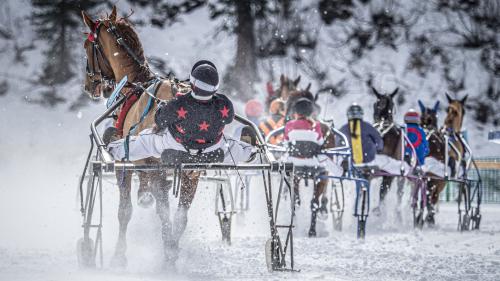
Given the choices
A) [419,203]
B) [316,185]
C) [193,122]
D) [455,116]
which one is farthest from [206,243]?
[455,116]

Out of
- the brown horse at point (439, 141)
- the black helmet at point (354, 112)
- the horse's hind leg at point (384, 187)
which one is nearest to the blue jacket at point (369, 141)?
the black helmet at point (354, 112)

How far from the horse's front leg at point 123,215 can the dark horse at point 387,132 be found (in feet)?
20.3

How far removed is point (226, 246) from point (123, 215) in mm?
1971

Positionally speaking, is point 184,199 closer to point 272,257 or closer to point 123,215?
point 123,215

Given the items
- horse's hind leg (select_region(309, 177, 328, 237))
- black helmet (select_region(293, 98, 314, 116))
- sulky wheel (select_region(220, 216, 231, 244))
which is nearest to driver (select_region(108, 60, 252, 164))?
sulky wheel (select_region(220, 216, 231, 244))

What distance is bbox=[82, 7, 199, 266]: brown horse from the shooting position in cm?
713

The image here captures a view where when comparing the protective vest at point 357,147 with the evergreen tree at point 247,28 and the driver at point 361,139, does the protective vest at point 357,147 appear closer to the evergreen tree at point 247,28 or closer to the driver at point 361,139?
the driver at point 361,139

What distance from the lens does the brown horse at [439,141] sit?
14078mm

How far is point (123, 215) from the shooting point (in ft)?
25.0

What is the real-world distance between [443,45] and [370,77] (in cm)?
398

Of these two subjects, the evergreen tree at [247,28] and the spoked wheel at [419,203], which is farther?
the evergreen tree at [247,28]

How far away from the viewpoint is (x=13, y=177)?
18.0m

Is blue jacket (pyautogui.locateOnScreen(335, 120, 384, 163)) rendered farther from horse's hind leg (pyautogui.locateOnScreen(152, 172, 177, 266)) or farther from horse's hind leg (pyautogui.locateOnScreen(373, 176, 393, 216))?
horse's hind leg (pyautogui.locateOnScreen(152, 172, 177, 266))

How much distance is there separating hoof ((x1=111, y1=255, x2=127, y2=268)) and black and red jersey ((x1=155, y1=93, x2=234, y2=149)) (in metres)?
1.41
